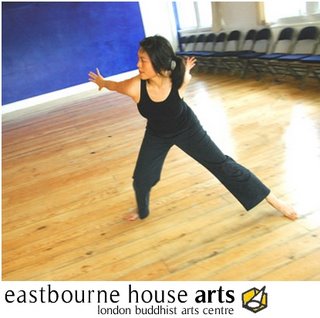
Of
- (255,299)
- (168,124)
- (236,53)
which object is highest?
(168,124)

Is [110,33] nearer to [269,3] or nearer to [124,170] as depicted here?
[269,3]

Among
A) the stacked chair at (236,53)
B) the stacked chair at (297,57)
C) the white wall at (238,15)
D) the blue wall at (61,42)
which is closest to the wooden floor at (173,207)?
the stacked chair at (297,57)

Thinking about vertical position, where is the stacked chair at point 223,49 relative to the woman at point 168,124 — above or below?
below

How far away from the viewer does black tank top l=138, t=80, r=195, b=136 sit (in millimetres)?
1950

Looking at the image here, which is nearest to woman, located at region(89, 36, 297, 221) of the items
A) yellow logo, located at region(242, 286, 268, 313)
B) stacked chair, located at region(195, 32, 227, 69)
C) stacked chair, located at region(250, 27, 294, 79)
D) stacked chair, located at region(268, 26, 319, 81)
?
yellow logo, located at region(242, 286, 268, 313)

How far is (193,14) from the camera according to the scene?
882 cm

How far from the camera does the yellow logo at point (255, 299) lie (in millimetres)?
1518

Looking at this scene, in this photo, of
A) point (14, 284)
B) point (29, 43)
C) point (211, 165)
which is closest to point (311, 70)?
point (211, 165)

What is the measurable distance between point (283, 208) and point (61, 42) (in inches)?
294

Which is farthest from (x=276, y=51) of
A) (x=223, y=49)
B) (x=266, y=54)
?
(x=223, y=49)

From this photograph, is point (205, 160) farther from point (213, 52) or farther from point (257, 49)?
point (213, 52)

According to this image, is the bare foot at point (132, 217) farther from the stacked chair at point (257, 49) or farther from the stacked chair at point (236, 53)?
the stacked chair at point (236, 53)

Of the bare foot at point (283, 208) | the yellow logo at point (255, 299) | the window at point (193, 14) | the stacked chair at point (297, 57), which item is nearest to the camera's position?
the yellow logo at point (255, 299)

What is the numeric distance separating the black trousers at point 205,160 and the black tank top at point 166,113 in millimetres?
44
